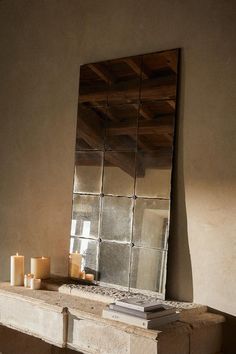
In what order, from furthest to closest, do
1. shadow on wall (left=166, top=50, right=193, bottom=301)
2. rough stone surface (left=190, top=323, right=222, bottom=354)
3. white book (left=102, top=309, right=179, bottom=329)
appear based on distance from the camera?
shadow on wall (left=166, top=50, right=193, bottom=301), rough stone surface (left=190, top=323, right=222, bottom=354), white book (left=102, top=309, right=179, bottom=329)

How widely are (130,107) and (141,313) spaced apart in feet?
4.00

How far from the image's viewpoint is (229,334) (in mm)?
2412

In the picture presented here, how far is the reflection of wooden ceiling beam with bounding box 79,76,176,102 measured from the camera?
8.71 ft

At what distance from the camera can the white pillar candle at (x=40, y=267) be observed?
2908mm

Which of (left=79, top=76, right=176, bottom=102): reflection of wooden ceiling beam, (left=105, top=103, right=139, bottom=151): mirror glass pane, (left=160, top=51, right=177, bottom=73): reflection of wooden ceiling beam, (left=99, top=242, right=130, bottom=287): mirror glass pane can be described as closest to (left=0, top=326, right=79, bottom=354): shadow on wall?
(left=99, top=242, right=130, bottom=287): mirror glass pane

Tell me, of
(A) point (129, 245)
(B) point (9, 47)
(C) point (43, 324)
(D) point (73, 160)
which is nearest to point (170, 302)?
(A) point (129, 245)

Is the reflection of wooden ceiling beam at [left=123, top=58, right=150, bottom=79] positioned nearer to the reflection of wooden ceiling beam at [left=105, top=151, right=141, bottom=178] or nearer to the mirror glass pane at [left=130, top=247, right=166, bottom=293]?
the reflection of wooden ceiling beam at [left=105, top=151, right=141, bottom=178]

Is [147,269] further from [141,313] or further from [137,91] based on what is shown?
[137,91]

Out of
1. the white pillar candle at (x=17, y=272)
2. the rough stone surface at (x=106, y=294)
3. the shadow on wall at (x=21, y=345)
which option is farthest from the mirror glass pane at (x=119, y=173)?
the shadow on wall at (x=21, y=345)

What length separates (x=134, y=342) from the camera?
2100 millimetres

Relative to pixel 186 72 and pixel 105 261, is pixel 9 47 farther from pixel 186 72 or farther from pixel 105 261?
pixel 105 261

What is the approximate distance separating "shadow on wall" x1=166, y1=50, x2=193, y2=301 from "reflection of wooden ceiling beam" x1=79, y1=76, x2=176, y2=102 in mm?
61

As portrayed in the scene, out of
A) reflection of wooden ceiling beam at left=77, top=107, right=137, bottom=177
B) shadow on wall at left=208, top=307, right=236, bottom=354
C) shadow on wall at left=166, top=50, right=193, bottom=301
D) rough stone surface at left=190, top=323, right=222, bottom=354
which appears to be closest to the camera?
rough stone surface at left=190, top=323, right=222, bottom=354

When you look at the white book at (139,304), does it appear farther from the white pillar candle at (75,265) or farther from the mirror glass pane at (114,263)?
the white pillar candle at (75,265)
